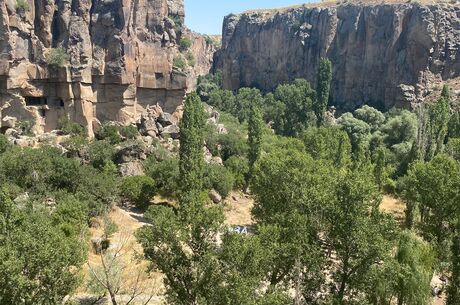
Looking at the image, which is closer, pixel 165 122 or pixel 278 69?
pixel 165 122

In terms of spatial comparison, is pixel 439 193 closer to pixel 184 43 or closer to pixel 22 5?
pixel 22 5

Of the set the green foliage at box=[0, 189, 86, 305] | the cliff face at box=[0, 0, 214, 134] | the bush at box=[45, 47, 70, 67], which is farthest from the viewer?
the bush at box=[45, 47, 70, 67]

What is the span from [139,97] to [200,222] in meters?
45.9

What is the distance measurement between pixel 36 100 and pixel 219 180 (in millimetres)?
25358

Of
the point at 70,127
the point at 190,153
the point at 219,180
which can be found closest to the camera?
the point at 190,153

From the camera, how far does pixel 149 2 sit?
6078 cm

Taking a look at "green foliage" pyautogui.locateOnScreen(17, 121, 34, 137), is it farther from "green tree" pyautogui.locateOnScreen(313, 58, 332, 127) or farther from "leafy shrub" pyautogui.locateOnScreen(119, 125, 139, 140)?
"green tree" pyautogui.locateOnScreen(313, 58, 332, 127)

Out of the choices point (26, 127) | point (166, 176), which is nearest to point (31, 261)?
point (166, 176)

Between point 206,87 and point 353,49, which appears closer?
point 353,49

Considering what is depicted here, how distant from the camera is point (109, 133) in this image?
54.1 meters

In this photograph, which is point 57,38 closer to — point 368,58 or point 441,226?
point 441,226

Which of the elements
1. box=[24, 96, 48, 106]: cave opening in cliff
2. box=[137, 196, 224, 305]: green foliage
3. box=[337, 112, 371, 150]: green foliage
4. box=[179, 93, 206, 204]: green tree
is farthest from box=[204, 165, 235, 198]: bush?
→ box=[137, 196, 224, 305]: green foliage

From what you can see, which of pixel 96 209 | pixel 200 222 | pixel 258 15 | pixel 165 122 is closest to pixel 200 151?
pixel 96 209

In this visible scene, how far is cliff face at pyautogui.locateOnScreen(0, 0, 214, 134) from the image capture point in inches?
2008
